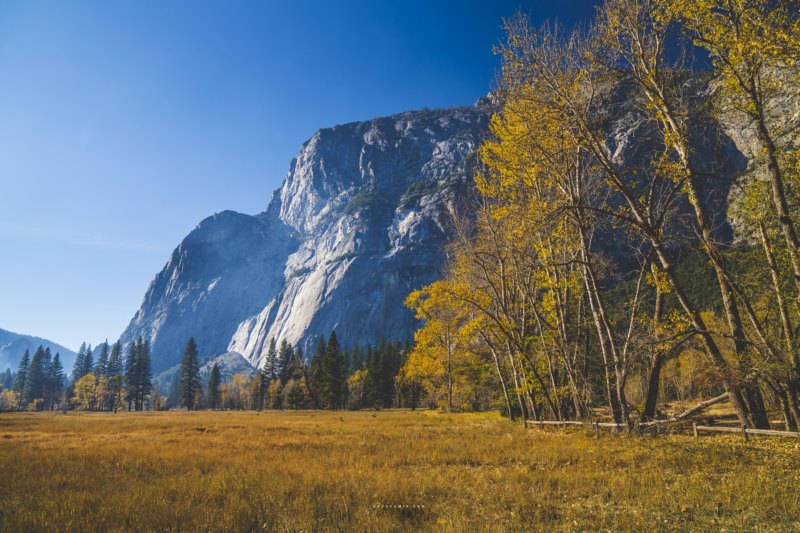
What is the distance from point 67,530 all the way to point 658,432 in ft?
56.0

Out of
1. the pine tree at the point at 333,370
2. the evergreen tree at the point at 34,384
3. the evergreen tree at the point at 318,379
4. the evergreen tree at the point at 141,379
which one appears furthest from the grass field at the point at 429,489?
the evergreen tree at the point at 34,384

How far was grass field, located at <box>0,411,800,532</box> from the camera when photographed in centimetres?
589

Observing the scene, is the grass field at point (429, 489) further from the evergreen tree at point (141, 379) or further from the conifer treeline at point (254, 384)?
the evergreen tree at point (141, 379)

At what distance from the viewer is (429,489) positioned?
25.4 feet

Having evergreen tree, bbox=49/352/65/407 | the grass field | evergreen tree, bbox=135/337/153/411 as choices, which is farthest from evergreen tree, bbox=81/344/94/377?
the grass field

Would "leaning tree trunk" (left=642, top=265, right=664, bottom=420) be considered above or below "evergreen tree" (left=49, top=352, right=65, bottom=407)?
above

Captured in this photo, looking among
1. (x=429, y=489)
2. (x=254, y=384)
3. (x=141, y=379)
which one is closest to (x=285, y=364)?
(x=254, y=384)

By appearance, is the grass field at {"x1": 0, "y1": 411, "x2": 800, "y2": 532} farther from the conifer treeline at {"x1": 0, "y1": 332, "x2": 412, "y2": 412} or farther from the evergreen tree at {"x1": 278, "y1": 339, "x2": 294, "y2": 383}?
the evergreen tree at {"x1": 278, "y1": 339, "x2": 294, "y2": 383}

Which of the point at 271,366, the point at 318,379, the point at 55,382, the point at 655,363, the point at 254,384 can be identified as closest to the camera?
the point at 655,363

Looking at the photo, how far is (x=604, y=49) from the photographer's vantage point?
13180 millimetres

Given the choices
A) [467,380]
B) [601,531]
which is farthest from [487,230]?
[467,380]

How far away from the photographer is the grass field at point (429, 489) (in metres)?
5.89

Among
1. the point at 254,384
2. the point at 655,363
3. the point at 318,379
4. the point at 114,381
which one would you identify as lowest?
the point at 254,384

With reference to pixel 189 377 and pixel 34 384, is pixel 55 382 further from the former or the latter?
pixel 189 377
